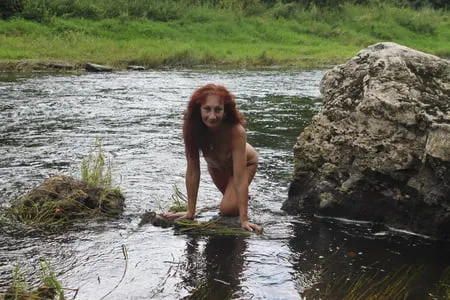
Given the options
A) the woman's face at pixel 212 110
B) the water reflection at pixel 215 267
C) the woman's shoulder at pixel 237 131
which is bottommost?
the water reflection at pixel 215 267

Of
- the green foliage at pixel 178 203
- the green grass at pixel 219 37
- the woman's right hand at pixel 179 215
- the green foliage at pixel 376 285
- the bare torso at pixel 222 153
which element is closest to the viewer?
the green foliage at pixel 376 285

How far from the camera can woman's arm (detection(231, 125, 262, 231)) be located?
22.6ft

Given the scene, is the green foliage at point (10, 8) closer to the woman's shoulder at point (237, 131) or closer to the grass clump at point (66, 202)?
the grass clump at point (66, 202)

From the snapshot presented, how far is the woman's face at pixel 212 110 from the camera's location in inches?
256

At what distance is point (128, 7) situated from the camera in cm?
3809

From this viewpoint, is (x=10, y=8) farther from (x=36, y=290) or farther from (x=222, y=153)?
(x=36, y=290)

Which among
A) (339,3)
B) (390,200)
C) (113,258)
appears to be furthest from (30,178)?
(339,3)

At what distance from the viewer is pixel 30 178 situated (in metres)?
9.27

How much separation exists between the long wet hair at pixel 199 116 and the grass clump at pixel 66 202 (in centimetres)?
137

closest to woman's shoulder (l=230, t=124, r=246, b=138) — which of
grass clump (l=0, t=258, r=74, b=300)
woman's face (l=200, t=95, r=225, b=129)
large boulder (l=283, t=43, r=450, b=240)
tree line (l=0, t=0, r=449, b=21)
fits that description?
woman's face (l=200, t=95, r=225, b=129)

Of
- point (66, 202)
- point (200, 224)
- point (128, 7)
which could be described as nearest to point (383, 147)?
point (200, 224)

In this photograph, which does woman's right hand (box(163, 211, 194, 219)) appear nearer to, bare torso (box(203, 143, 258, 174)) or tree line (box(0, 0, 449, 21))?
bare torso (box(203, 143, 258, 174))

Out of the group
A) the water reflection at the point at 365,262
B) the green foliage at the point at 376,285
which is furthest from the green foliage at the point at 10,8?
the green foliage at the point at 376,285

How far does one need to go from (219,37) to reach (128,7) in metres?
6.07
